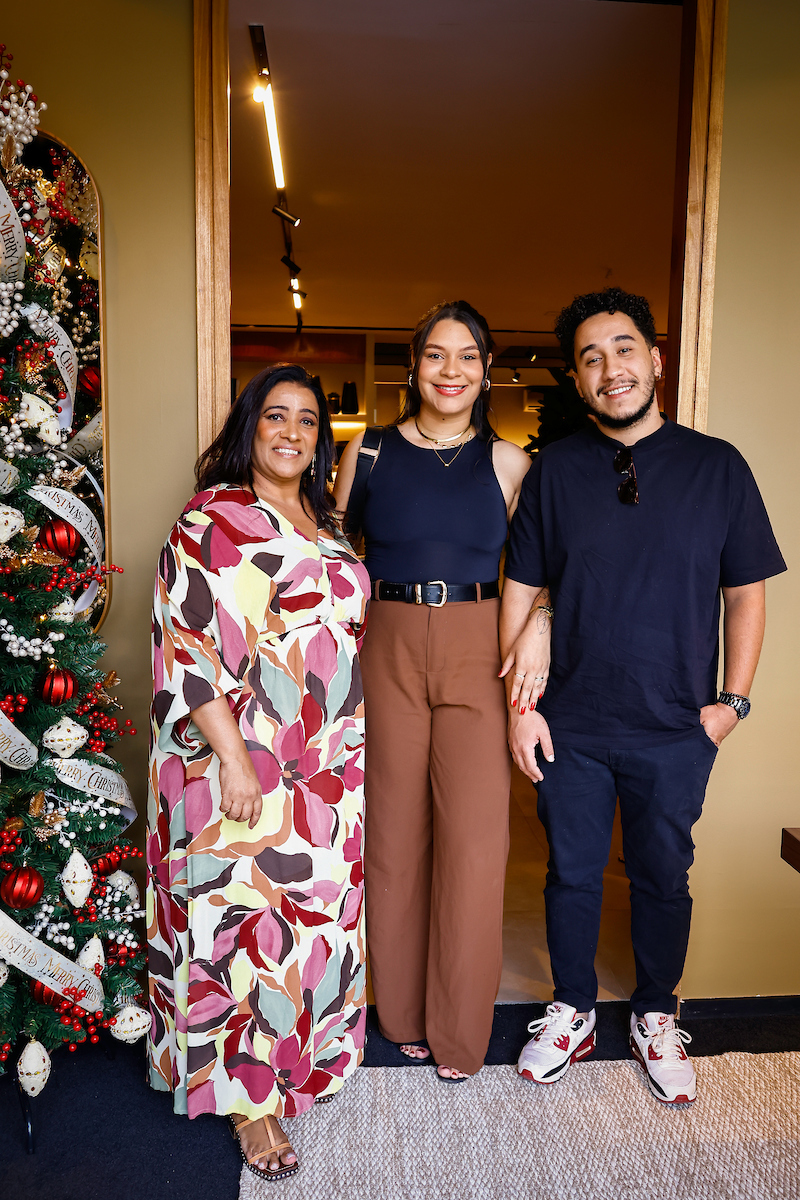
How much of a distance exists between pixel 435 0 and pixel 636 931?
307cm

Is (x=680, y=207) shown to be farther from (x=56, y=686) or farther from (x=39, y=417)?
(x=56, y=686)

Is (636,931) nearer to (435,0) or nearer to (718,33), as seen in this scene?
(718,33)

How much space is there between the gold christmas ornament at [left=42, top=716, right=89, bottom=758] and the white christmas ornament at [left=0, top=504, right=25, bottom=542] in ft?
1.41

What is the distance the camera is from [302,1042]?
1.81 metres

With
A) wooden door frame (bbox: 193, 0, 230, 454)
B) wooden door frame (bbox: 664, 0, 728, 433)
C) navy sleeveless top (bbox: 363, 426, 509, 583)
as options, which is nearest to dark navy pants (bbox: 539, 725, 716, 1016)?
navy sleeveless top (bbox: 363, 426, 509, 583)

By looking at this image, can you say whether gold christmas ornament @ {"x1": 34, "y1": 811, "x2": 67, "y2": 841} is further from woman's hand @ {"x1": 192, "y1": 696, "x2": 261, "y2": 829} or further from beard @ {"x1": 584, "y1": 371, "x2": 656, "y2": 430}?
beard @ {"x1": 584, "y1": 371, "x2": 656, "y2": 430}

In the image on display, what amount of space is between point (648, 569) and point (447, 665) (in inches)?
20.8

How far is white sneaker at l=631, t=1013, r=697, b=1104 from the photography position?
6.38ft

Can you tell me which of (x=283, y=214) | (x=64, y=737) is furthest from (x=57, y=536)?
(x=283, y=214)

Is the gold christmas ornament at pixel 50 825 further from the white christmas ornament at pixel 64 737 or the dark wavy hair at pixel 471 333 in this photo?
the dark wavy hair at pixel 471 333

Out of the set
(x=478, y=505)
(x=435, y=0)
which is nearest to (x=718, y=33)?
(x=435, y=0)

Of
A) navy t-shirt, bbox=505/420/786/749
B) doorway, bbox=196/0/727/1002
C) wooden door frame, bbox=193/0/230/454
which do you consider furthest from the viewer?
doorway, bbox=196/0/727/1002

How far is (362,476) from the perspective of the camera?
2.05 m

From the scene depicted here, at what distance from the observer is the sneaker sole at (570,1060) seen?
200 centimetres
